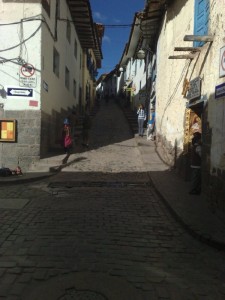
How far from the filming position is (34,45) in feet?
44.3

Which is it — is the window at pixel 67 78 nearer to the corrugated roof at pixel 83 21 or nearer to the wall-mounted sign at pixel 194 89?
the corrugated roof at pixel 83 21

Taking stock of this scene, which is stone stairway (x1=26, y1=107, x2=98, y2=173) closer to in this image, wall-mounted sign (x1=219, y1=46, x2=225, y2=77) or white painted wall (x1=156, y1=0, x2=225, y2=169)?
white painted wall (x1=156, y1=0, x2=225, y2=169)

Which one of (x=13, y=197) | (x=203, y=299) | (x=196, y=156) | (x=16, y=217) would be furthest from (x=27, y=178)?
(x=203, y=299)

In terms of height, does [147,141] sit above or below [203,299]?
above

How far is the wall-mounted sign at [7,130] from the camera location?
44.3 feet

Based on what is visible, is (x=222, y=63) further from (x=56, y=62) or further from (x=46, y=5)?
(x=56, y=62)

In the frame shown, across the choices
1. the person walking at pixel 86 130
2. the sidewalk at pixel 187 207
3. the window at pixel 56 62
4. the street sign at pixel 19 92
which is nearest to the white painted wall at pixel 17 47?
the street sign at pixel 19 92

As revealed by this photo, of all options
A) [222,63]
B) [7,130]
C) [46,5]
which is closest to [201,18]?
[222,63]

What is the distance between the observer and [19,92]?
44.3 ft

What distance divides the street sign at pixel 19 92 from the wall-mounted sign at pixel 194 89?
5673 millimetres

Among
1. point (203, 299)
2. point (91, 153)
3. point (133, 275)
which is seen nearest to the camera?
point (203, 299)

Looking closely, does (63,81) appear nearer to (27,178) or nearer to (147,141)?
(147,141)

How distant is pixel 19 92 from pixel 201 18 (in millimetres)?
6634

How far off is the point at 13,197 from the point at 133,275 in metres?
5.25
